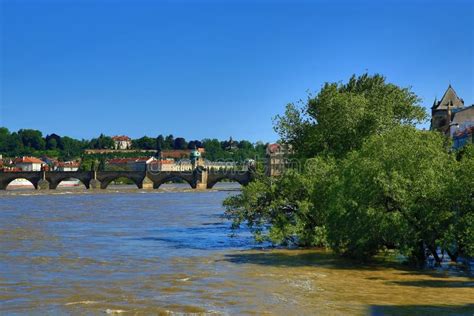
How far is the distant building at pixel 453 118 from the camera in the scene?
76375 mm

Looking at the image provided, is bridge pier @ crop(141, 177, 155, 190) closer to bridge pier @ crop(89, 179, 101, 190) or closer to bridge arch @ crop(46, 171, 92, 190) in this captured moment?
bridge pier @ crop(89, 179, 101, 190)

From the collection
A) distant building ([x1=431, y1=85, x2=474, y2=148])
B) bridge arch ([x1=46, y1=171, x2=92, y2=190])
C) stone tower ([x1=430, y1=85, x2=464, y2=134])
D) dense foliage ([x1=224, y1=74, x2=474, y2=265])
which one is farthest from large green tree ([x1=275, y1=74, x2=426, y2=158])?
bridge arch ([x1=46, y1=171, x2=92, y2=190])

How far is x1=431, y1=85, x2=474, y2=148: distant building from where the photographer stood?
251ft

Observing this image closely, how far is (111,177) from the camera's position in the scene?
140250 millimetres

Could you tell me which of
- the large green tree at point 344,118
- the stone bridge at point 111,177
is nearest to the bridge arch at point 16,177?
the stone bridge at point 111,177

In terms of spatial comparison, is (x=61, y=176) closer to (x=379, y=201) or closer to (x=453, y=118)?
(x=453, y=118)

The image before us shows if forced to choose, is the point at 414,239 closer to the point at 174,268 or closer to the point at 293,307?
the point at 293,307

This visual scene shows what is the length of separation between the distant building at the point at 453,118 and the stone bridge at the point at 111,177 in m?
42.9

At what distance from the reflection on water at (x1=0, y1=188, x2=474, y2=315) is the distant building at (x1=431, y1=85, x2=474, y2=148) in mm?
42535

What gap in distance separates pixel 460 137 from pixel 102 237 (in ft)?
150

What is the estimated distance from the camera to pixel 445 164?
28.3 m

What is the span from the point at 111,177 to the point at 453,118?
74.4 meters

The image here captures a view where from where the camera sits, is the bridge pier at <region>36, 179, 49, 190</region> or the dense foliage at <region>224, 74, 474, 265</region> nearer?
the dense foliage at <region>224, 74, 474, 265</region>

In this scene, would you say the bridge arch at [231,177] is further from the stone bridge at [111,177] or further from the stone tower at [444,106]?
the stone tower at [444,106]
